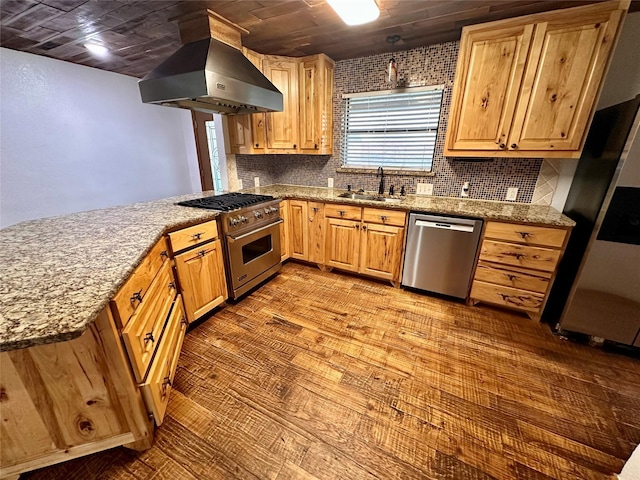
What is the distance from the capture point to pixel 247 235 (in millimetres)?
2312

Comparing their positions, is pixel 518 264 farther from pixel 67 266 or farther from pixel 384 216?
pixel 67 266

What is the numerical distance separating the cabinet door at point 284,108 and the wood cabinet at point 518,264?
2205 mm

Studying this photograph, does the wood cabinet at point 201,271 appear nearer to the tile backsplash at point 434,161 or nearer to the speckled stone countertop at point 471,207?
the speckled stone countertop at point 471,207

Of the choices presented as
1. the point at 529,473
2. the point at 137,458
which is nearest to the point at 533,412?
the point at 529,473

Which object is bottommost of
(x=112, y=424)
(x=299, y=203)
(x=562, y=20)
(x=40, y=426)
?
(x=112, y=424)

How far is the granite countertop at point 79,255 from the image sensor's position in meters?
0.74

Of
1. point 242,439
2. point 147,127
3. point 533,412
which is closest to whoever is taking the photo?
point 242,439

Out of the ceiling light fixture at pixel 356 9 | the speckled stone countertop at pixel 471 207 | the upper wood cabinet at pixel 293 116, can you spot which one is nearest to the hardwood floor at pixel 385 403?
the speckled stone countertop at pixel 471 207

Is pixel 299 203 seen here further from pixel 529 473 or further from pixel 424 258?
pixel 529 473

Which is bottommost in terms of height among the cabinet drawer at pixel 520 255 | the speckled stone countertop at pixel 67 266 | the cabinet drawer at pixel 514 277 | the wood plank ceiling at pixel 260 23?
the cabinet drawer at pixel 514 277

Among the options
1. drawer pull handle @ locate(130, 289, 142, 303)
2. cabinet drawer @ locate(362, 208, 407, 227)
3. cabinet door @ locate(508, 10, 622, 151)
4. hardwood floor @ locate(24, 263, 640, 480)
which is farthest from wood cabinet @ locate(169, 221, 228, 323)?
cabinet door @ locate(508, 10, 622, 151)

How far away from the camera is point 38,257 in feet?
3.89

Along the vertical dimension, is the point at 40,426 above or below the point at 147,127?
below

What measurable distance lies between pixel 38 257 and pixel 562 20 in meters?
3.46
